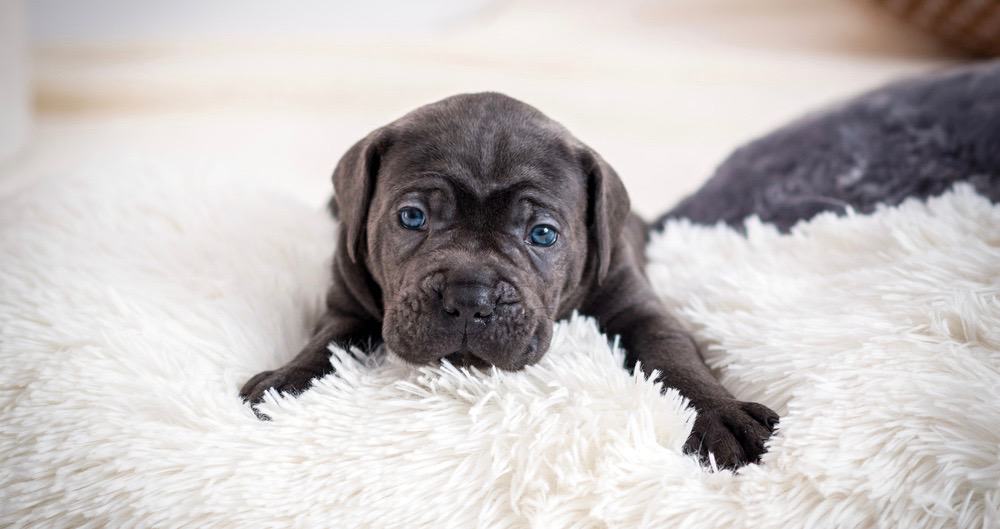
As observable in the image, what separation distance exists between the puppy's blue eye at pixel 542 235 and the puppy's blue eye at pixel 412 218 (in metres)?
0.33

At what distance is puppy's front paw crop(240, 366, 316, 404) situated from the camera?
2.12 m

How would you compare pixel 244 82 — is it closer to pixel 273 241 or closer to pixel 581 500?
pixel 273 241

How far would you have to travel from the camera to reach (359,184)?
8.11 feet

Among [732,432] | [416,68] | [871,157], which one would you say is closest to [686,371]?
[732,432]

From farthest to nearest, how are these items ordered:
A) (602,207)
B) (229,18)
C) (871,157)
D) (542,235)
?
1. (229,18)
2. (871,157)
3. (602,207)
4. (542,235)

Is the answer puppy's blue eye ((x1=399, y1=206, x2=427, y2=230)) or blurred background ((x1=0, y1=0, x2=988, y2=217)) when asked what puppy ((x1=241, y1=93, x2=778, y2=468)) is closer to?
puppy's blue eye ((x1=399, y1=206, x2=427, y2=230))

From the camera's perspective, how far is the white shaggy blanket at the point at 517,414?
65.1 inches

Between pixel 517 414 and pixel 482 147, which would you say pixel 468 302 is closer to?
pixel 517 414

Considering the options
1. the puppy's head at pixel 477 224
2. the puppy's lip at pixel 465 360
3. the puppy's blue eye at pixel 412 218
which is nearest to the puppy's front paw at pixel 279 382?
the puppy's head at pixel 477 224

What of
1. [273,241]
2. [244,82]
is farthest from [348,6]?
[273,241]

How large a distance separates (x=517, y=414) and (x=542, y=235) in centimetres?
70

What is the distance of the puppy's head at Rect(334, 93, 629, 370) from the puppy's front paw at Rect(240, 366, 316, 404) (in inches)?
10.9

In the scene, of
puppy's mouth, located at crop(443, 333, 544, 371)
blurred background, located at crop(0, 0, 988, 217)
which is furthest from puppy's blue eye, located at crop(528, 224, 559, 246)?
blurred background, located at crop(0, 0, 988, 217)

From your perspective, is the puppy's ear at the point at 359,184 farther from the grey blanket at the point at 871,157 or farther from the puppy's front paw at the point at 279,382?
the grey blanket at the point at 871,157
